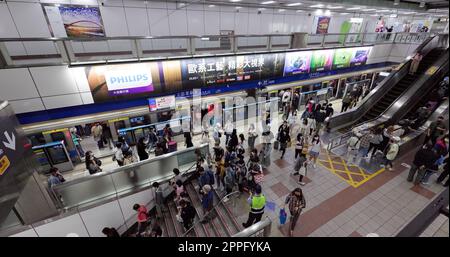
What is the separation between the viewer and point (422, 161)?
19.1 feet

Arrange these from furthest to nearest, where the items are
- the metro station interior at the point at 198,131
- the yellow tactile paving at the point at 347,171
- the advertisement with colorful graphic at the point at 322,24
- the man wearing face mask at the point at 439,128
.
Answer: the advertisement with colorful graphic at the point at 322,24 < the yellow tactile paving at the point at 347,171 < the metro station interior at the point at 198,131 < the man wearing face mask at the point at 439,128

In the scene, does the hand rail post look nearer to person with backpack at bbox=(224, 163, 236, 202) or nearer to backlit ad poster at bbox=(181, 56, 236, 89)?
backlit ad poster at bbox=(181, 56, 236, 89)

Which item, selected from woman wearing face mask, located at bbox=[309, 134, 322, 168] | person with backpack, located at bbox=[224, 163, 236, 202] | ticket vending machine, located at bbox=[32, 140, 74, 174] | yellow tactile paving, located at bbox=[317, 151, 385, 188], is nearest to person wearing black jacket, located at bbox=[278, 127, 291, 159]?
woman wearing face mask, located at bbox=[309, 134, 322, 168]

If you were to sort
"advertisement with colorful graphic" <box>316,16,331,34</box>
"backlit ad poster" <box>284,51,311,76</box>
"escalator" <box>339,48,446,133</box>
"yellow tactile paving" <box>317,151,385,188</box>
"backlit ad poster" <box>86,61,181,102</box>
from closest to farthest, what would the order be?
"yellow tactile paving" <box>317,151,385,188</box> → "backlit ad poster" <box>86,61,181,102</box> → "escalator" <box>339,48,446,133</box> → "backlit ad poster" <box>284,51,311,76</box> → "advertisement with colorful graphic" <box>316,16,331,34</box>

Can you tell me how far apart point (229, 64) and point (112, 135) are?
679 cm

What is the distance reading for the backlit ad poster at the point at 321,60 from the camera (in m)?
12.3

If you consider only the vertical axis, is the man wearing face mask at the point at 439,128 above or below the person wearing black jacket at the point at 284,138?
above

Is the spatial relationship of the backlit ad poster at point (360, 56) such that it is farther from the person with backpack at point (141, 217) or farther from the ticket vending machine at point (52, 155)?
the ticket vending machine at point (52, 155)

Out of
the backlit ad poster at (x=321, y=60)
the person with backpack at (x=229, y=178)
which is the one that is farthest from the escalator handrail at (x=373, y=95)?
the person with backpack at (x=229, y=178)

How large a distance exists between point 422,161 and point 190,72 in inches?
333

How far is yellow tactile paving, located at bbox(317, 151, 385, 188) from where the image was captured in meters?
7.12

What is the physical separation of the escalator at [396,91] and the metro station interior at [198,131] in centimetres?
9

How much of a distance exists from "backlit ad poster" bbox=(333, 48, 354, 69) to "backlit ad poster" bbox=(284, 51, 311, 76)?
8.42 ft

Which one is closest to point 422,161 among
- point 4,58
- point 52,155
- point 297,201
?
point 297,201
